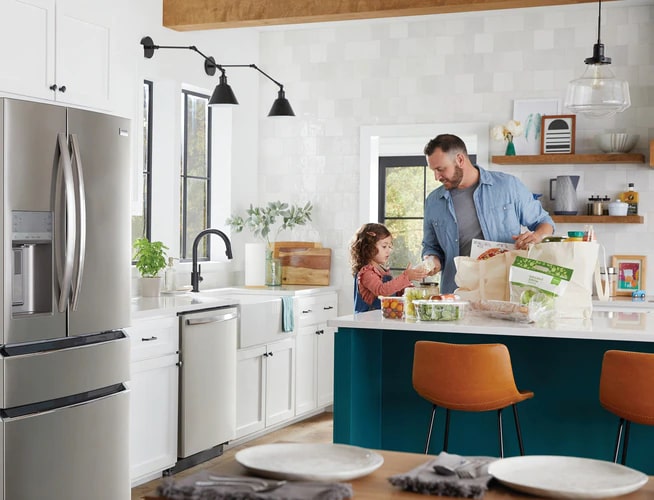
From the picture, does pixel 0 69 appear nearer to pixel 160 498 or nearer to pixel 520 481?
pixel 160 498

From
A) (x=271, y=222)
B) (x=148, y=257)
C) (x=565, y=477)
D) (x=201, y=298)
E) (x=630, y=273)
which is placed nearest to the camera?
(x=565, y=477)

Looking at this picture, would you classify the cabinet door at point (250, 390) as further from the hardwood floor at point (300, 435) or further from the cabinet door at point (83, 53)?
the cabinet door at point (83, 53)

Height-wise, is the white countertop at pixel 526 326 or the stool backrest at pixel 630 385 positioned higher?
the white countertop at pixel 526 326

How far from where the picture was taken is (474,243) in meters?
4.02

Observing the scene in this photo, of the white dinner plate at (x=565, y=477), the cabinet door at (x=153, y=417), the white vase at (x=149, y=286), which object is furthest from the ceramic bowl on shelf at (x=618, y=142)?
the white dinner plate at (x=565, y=477)

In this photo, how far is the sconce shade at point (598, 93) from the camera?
13.6ft

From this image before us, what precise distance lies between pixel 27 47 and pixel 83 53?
38 centimetres

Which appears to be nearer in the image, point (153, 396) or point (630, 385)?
point (630, 385)

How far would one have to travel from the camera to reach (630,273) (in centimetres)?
598

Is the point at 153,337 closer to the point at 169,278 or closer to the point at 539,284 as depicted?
the point at 169,278

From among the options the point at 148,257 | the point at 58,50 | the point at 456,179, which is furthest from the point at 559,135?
the point at 58,50

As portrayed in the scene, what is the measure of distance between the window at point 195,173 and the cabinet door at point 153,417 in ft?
5.34

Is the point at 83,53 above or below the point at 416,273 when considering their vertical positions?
above

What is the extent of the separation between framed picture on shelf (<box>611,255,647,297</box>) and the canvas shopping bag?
2457mm
